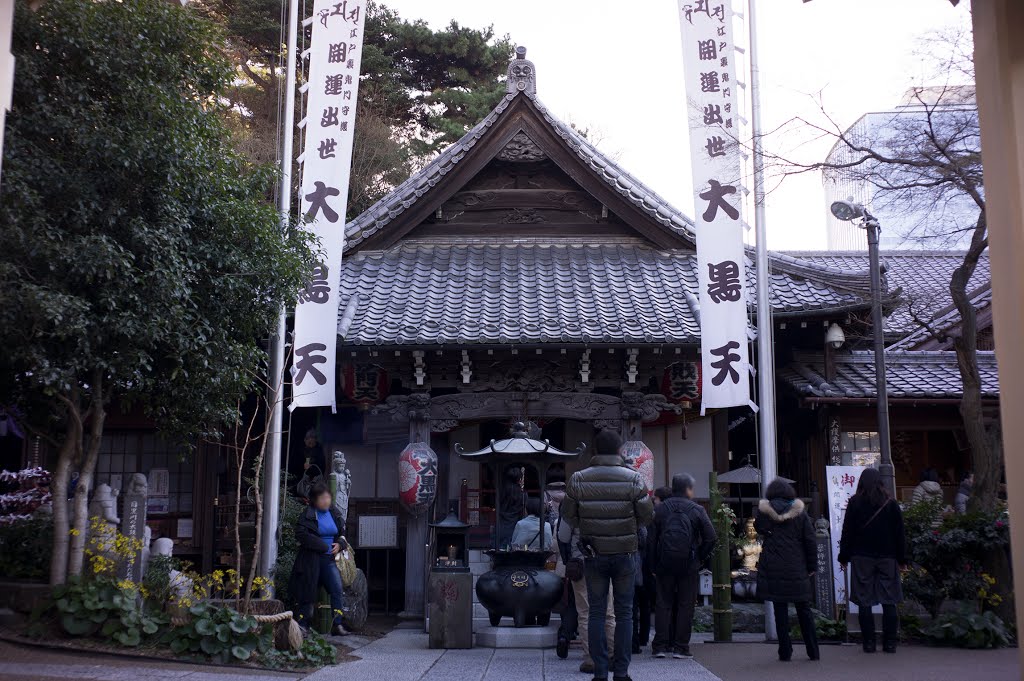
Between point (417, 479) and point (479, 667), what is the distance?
4745 millimetres

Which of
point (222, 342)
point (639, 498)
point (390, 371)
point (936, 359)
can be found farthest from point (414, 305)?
point (936, 359)

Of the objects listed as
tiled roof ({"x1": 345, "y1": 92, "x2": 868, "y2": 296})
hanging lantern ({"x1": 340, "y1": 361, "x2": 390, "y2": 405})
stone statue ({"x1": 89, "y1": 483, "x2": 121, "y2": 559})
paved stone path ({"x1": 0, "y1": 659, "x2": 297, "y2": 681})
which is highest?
tiled roof ({"x1": 345, "y1": 92, "x2": 868, "y2": 296})

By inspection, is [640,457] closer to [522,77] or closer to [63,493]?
[522,77]

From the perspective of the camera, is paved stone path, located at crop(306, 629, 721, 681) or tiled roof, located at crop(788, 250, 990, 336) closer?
paved stone path, located at crop(306, 629, 721, 681)

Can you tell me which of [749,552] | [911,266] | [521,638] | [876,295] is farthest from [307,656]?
[911,266]

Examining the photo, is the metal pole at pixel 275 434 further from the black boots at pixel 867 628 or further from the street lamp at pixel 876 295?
the street lamp at pixel 876 295

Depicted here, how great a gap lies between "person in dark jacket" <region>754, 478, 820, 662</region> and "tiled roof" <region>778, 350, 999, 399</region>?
20.0ft

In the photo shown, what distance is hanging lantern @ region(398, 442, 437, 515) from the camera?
43.9 feet

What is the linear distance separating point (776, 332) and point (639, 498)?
8619 mm

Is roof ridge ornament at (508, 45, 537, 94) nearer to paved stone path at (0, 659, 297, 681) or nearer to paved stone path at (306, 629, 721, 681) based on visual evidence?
paved stone path at (306, 629, 721, 681)

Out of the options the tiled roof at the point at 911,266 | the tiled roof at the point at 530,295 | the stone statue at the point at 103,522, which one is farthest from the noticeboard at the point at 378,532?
the tiled roof at the point at 911,266

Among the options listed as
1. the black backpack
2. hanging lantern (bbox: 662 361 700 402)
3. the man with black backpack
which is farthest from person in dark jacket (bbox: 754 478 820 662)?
hanging lantern (bbox: 662 361 700 402)

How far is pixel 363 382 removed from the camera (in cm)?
1427

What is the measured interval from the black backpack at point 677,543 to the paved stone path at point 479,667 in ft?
2.94
